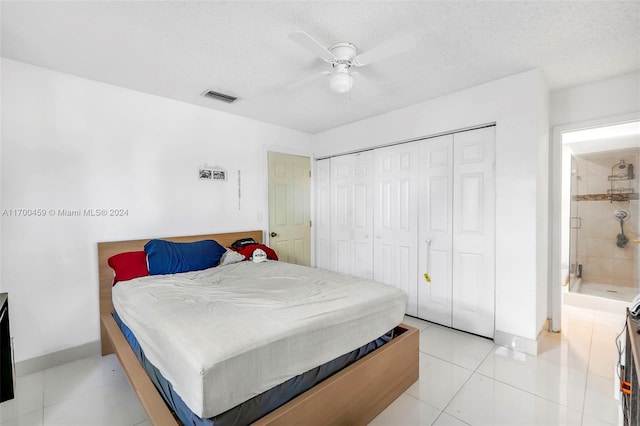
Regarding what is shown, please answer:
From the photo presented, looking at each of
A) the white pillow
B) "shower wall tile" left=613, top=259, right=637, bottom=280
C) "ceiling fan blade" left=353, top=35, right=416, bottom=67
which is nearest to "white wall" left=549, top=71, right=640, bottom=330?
"shower wall tile" left=613, top=259, right=637, bottom=280

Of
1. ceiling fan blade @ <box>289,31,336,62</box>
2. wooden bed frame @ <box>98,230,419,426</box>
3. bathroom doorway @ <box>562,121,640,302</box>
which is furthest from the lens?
bathroom doorway @ <box>562,121,640,302</box>

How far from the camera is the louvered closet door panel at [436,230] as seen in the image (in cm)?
301

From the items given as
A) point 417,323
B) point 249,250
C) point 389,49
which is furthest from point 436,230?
point 249,250

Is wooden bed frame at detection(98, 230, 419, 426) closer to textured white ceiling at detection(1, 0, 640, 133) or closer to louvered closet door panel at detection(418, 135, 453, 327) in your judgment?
louvered closet door panel at detection(418, 135, 453, 327)

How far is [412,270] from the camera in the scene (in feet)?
10.9

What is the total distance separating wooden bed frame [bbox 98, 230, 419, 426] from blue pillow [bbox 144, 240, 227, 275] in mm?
562

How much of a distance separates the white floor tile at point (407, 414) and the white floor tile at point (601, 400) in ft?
3.17

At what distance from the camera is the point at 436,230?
10.2ft

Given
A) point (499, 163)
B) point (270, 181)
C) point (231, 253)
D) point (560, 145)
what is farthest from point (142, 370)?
point (560, 145)

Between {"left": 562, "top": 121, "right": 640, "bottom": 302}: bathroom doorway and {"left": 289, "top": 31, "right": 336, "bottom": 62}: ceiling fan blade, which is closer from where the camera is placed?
{"left": 289, "top": 31, "right": 336, "bottom": 62}: ceiling fan blade

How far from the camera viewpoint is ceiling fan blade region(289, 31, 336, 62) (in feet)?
5.15

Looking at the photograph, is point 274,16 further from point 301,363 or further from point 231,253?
point 231,253

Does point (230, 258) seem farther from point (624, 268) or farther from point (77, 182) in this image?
point (624, 268)

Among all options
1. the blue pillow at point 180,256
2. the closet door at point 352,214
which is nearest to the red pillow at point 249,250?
the blue pillow at point 180,256
